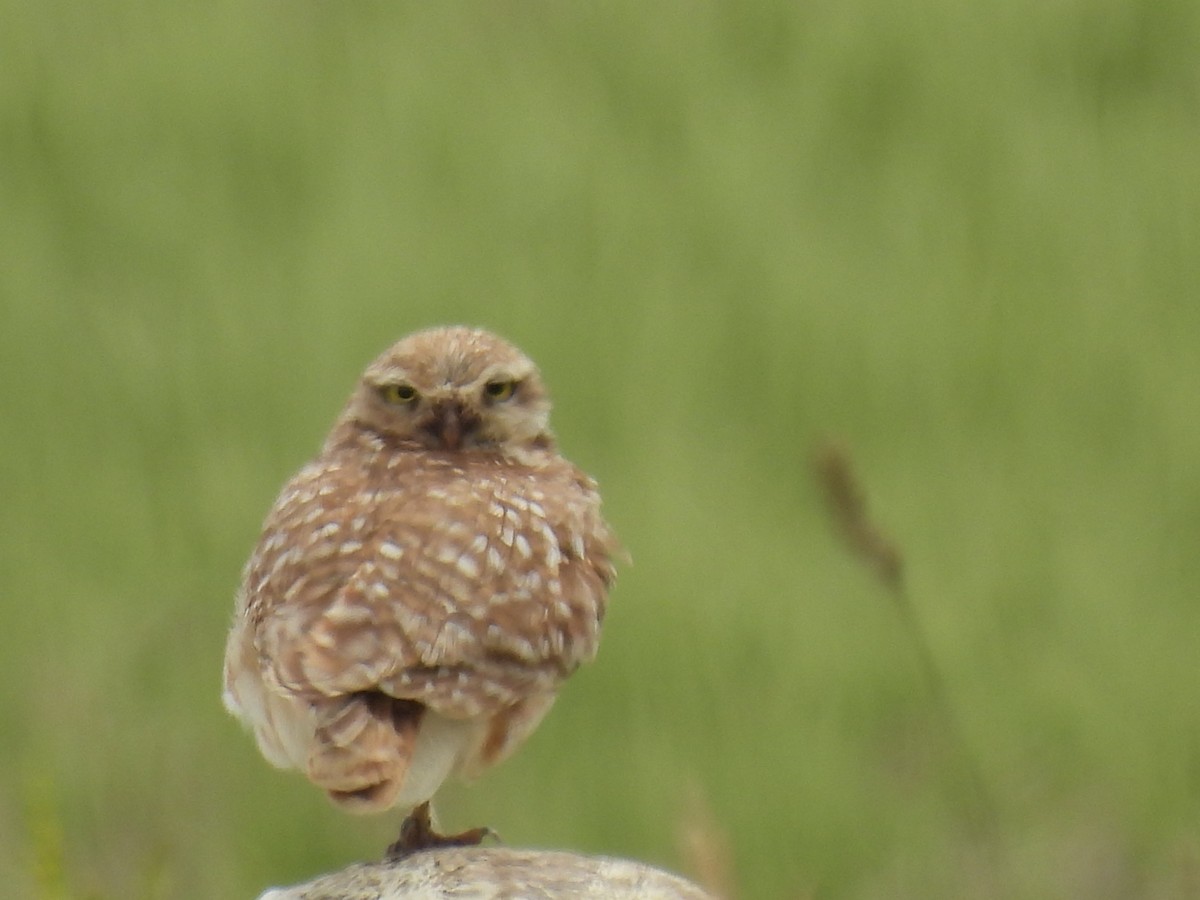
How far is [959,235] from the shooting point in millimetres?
9109

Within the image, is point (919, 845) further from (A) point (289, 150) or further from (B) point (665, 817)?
(A) point (289, 150)

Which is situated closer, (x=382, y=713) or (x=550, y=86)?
(x=382, y=713)

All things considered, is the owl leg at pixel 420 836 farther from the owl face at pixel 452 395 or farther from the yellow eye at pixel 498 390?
the yellow eye at pixel 498 390

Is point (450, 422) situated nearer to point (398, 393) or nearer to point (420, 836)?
point (398, 393)

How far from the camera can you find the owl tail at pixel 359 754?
390 cm

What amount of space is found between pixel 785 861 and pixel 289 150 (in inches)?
145

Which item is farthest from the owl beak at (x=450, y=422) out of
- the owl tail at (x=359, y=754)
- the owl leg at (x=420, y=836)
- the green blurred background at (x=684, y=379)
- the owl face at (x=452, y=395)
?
the green blurred background at (x=684, y=379)

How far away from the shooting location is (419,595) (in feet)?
13.9

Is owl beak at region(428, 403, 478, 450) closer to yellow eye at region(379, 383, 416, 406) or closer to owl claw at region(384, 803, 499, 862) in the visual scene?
yellow eye at region(379, 383, 416, 406)

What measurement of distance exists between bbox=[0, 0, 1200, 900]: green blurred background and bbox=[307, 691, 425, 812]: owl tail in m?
2.35

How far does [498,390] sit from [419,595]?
38.9 inches

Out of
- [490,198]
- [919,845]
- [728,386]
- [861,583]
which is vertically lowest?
[919,845]

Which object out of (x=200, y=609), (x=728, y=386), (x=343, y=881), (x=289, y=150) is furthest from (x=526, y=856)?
(x=289, y=150)

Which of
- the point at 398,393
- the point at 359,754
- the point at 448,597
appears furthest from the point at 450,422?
the point at 359,754
